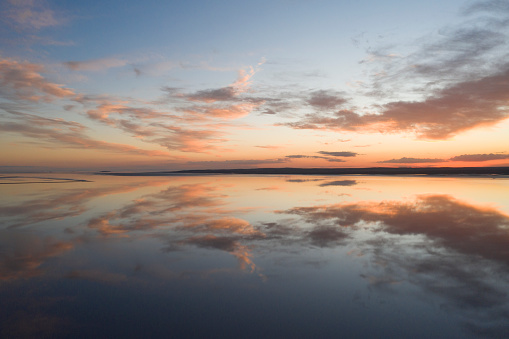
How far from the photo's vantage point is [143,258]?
23.6ft

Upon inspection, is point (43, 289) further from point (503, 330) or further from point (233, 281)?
point (503, 330)

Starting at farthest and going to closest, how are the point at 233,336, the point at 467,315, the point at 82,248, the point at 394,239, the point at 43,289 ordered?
1. the point at 394,239
2. the point at 82,248
3. the point at 43,289
4. the point at 467,315
5. the point at 233,336

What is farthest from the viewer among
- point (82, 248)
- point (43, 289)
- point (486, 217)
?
point (486, 217)

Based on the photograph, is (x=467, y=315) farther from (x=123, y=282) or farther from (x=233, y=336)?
(x=123, y=282)

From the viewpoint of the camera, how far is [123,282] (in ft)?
18.8

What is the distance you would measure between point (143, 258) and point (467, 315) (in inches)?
249

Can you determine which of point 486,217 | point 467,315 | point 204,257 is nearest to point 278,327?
point 467,315

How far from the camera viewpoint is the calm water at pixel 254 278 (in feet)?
14.0

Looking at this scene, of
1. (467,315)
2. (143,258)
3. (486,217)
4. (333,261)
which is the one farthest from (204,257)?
(486,217)

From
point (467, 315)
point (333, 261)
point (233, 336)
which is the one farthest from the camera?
point (333, 261)

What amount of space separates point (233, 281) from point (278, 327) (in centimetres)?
175

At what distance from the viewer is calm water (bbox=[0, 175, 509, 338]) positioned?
14.0ft

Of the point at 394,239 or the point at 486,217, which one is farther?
the point at 486,217

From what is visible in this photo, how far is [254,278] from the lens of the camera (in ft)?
19.6
